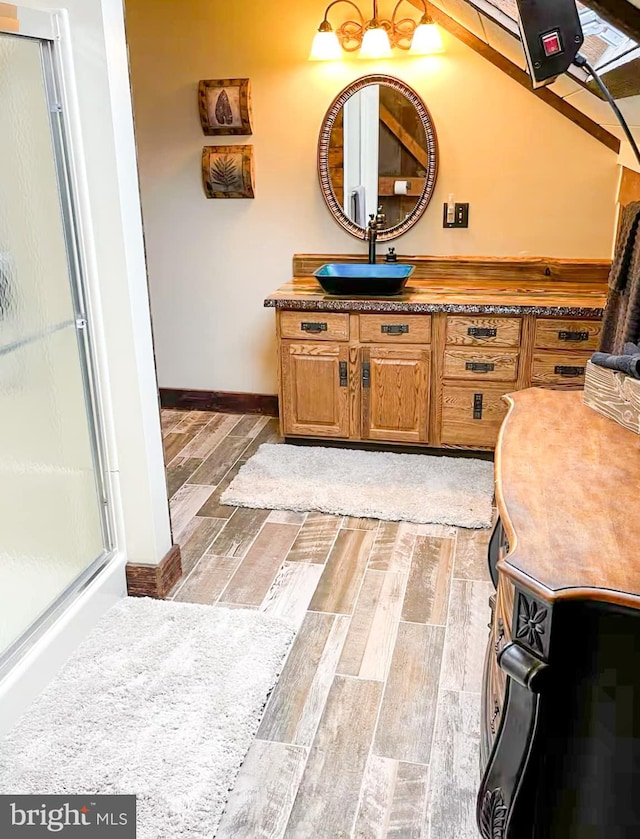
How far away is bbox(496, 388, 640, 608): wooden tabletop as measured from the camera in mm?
1111

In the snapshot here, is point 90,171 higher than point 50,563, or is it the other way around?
point 90,171

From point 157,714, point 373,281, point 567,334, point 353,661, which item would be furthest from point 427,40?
point 157,714

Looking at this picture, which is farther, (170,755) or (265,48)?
(265,48)

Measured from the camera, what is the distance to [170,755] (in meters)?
1.85

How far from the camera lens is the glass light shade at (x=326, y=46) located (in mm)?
3551

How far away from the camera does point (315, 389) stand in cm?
368

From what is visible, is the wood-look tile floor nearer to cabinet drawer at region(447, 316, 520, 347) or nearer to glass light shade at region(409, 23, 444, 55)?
cabinet drawer at region(447, 316, 520, 347)

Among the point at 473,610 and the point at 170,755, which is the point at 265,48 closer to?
the point at 473,610

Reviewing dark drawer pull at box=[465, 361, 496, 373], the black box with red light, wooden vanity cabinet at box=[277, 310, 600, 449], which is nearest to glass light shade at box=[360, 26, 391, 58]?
wooden vanity cabinet at box=[277, 310, 600, 449]

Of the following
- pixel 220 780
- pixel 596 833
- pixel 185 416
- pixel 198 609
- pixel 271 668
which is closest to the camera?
pixel 596 833

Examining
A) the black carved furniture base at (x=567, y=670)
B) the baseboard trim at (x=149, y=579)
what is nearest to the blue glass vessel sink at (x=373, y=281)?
the baseboard trim at (x=149, y=579)

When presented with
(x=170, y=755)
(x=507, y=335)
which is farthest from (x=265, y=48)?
(x=170, y=755)

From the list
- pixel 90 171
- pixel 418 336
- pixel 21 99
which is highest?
pixel 21 99

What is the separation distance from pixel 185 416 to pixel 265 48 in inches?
80.7
